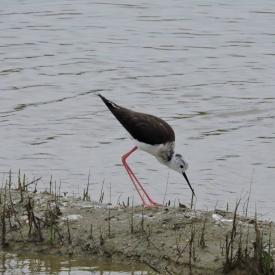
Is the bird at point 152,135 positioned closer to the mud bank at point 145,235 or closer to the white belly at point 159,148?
the white belly at point 159,148

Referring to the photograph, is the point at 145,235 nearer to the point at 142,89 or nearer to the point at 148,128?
the point at 148,128

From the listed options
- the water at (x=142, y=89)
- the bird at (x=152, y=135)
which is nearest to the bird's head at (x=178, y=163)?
the bird at (x=152, y=135)

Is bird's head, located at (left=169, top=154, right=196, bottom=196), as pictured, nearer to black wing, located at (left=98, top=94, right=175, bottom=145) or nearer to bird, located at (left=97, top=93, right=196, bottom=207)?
bird, located at (left=97, top=93, right=196, bottom=207)

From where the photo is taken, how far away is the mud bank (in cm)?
747

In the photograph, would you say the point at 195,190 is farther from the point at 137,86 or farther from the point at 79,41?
the point at 79,41

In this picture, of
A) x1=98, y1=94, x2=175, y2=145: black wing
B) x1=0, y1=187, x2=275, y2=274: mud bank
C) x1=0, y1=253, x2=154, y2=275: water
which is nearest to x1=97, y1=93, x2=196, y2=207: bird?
x1=98, y1=94, x2=175, y2=145: black wing

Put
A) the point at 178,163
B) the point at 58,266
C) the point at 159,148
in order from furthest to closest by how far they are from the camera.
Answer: the point at 178,163, the point at 159,148, the point at 58,266

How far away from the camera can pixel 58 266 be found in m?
7.90

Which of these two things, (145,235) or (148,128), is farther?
(148,128)

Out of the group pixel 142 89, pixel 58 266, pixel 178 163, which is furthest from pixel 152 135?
pixel 142 89

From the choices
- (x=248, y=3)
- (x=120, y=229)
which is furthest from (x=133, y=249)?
(x=248, y=3)

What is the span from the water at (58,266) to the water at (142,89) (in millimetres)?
2914

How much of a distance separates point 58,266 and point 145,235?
2.59ft

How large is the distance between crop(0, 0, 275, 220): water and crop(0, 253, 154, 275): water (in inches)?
115
